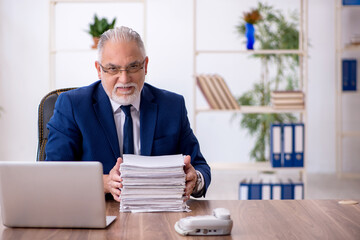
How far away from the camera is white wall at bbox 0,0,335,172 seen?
5.53m

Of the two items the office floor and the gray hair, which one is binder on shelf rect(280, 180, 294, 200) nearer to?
the office floor

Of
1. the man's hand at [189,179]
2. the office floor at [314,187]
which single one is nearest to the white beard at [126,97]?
the man's hand at [189,179]

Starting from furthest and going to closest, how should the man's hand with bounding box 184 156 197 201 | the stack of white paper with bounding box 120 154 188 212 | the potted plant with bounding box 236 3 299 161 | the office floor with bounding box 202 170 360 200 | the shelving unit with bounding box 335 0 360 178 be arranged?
the shelving unit with bounding box 335 0 360 178
the potted plant with bounding box 236 3 299 161
the office floor with bounding box 202 170 360 200
the man's hand with bounding box 184 156 197 201
the stack of white paper with bounding box 120 154 188 212

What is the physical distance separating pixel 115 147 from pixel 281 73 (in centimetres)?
366

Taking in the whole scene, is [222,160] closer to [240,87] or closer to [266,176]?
[240,87]

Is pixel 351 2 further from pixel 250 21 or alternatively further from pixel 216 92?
pixel 216 92

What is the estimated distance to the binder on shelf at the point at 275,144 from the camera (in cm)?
398

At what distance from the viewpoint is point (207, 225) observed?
1.31 meters

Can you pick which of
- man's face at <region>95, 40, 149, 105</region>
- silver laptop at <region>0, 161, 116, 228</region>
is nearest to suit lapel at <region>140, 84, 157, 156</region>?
man's face at <region>95, 40, 149, 105</region>

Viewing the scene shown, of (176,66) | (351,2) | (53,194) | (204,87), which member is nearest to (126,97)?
(53,194)

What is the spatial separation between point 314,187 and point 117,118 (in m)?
3.57

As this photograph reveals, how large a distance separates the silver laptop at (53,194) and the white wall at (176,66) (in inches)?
167

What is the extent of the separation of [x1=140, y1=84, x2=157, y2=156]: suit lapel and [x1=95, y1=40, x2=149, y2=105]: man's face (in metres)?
0.10

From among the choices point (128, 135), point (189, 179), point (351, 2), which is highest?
point (351, 2)
